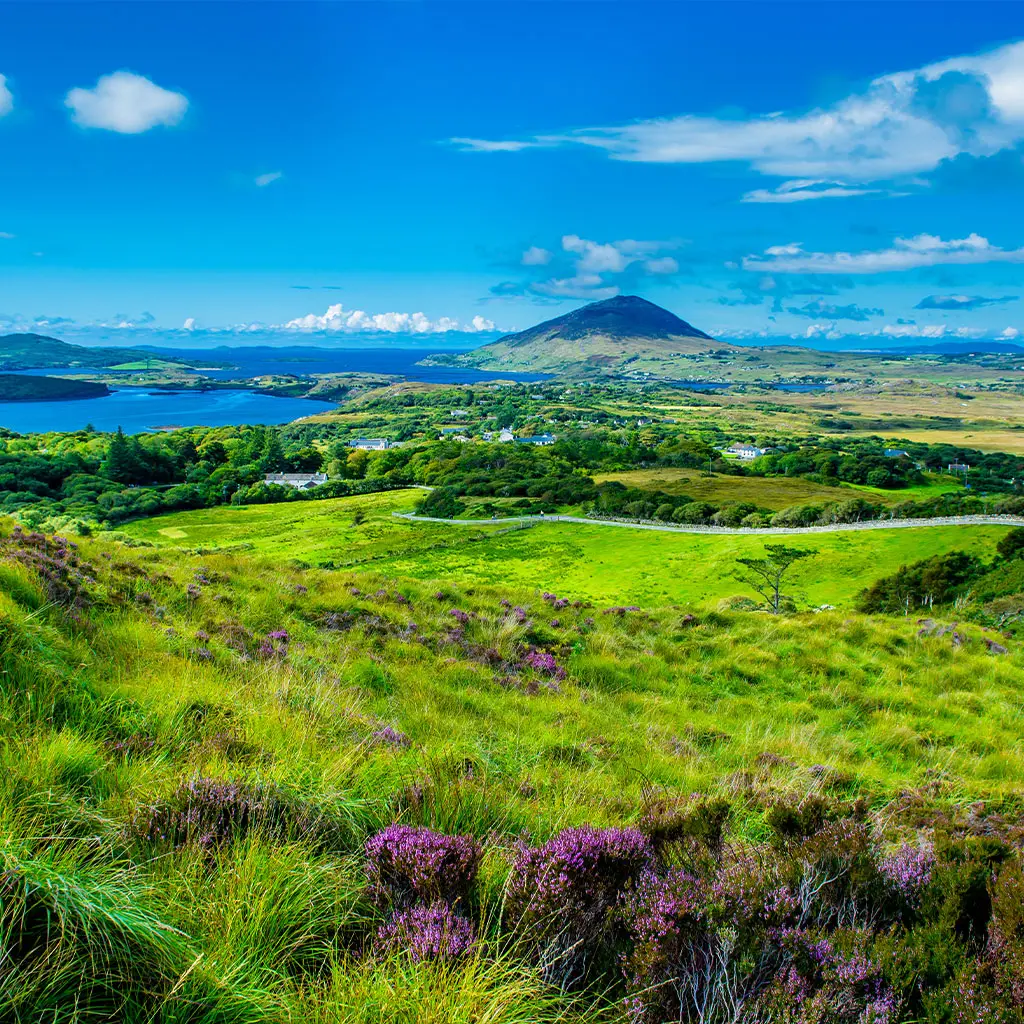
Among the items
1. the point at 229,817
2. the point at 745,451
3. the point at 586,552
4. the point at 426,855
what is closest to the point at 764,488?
the point at 586,552

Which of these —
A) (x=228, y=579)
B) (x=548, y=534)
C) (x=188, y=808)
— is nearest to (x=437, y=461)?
(x=548, y=534)

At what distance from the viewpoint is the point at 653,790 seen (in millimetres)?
4578

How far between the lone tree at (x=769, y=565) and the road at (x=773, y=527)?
6.79 meters

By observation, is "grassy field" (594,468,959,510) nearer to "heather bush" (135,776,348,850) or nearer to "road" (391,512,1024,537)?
"road" (391,512,1024,537)

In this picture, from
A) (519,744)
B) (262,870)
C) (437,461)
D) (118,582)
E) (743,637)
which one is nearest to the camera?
(262,870)

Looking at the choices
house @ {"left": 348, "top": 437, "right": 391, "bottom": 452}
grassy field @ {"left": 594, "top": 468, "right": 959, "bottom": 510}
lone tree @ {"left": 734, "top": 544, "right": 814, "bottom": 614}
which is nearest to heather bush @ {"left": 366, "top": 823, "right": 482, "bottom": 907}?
lone tree @ {"left": 734, "top": 544, "right": 814, "bottom": 614}

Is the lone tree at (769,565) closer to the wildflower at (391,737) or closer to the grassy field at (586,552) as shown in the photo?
the grassy field at (586,552)

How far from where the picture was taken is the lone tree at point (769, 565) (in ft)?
145

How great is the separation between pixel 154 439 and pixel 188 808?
6383 inches

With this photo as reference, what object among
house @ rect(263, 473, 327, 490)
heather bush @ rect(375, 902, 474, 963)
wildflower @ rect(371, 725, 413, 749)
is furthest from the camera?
house @ rect(263, 473, 327, 490)

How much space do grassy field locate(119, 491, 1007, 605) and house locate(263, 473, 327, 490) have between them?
3666 cm

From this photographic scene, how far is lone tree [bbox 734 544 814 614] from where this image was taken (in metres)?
44.2

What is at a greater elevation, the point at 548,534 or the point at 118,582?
the point at 118,582

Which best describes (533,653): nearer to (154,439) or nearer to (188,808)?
(188,808)
